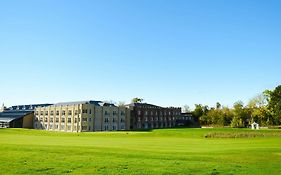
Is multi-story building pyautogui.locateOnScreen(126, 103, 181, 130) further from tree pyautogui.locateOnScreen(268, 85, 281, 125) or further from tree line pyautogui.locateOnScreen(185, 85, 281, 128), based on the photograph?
tree pyautogui.locateOnScreen(268, 85, 281, 125)

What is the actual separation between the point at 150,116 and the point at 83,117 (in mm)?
38570

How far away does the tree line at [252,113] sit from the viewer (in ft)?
348

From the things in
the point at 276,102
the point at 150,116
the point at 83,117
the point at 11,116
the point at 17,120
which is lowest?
the point at 17,120

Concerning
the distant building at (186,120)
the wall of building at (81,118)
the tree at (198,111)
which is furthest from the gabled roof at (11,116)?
the tree at (198,111)

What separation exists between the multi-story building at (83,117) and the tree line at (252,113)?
37.0 m

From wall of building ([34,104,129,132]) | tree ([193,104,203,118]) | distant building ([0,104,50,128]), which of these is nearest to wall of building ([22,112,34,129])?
distant building ([0,104,50,128])

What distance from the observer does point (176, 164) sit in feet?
65.8

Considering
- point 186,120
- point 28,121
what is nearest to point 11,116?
point 28,121

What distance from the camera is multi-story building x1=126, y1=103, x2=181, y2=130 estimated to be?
135875mm

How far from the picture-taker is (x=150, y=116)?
5591 inches

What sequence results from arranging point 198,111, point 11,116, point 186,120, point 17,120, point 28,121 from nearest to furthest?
point 17,120
point 11,116
point 28,121
point 198,111
point 186,120

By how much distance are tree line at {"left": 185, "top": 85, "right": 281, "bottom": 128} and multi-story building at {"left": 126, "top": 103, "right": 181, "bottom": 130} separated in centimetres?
1458

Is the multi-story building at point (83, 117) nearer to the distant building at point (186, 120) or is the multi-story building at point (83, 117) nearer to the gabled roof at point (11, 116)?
the gabled roof at point (11, 116)

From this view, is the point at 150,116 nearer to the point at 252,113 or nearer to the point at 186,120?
the point at 186,120
